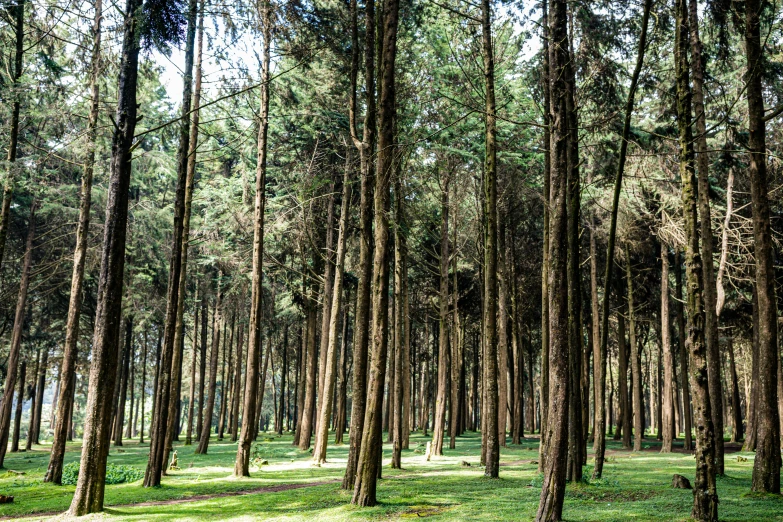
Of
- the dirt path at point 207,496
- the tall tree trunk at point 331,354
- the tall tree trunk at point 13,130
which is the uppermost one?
the tall tree trunk at point 13,130

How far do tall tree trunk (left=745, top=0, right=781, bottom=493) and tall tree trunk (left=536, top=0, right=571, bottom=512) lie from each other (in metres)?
3.69

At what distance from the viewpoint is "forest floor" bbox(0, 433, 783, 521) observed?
30.7 feet

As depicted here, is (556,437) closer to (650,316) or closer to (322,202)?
(322,202)

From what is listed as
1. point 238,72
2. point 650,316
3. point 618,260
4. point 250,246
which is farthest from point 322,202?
point 650,316

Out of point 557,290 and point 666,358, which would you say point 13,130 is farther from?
point 666,358

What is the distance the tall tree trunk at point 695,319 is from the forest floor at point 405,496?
73 centimetres

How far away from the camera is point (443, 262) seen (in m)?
23.6

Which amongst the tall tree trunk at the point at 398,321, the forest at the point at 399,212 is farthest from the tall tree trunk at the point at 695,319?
the tall tree trunk at the point at 398,321

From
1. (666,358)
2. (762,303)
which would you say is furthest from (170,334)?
Result: (666,358)

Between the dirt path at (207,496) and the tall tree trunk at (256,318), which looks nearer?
the dirt path at (207,496)

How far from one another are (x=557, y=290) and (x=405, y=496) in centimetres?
567

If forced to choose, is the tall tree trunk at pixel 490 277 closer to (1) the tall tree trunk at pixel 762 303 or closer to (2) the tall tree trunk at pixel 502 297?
(1) the tall tree trunk at pixel 762 303

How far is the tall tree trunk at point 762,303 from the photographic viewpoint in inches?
402

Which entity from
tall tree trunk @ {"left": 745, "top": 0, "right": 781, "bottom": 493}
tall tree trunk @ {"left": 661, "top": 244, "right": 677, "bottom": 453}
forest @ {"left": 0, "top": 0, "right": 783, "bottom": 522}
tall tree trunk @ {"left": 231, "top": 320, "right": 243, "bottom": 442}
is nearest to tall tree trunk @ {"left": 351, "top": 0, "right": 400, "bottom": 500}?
forest @ {"left": 0, "top": 0, "right": 783, "bottom": 522}
